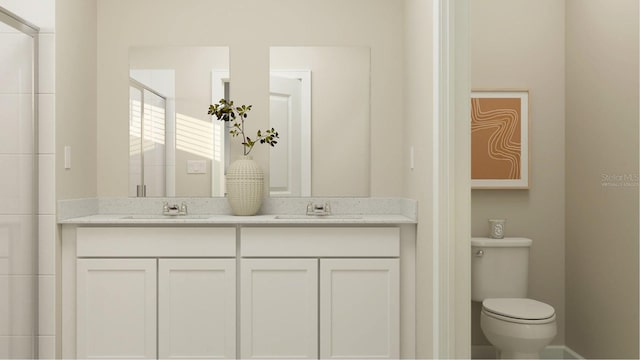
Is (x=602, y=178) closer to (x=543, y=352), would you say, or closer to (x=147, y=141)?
(x=543, y=352)

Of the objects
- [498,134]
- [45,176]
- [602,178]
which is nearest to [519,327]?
[602,178]

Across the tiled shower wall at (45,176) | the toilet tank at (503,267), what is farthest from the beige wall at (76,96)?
the toilet tank at (503,267)

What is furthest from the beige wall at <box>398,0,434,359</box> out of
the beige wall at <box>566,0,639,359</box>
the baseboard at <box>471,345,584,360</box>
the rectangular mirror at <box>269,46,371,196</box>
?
the beige wall at <box>566,0,639,359</box>

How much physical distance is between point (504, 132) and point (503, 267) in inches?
31.2

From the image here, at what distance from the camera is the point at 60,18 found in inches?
95.7

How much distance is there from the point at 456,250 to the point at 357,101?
1205 mm

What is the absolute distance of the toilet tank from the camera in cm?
279

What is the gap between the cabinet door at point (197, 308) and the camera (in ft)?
8.04

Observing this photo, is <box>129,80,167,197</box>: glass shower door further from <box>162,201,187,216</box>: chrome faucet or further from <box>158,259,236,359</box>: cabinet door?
<box>158,259,236,359</box>: cabinet door

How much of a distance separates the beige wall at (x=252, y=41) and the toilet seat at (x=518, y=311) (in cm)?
82

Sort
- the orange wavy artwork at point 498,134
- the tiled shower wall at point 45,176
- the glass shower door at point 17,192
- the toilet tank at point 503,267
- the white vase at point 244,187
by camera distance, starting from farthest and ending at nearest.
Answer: the orange wavy artwork at point 498,134
the toilet tank at point 503,267
the white vase at point 244,187
the tiled shower wall at point 45,176
the glass shower door at point 17,192

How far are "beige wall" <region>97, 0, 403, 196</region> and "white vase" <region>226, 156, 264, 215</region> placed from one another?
8.1 inches

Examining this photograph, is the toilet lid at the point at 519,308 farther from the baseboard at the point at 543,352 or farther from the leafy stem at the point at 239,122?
the leafy stem at the point at 239,122

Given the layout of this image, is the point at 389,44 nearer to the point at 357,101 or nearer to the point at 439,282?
the point at 357,101
